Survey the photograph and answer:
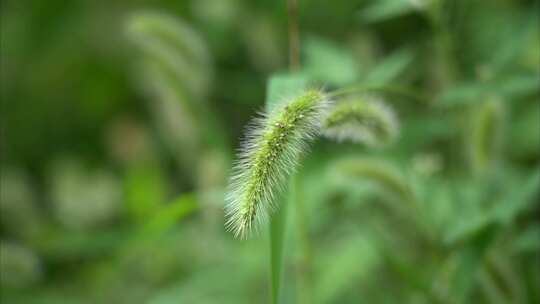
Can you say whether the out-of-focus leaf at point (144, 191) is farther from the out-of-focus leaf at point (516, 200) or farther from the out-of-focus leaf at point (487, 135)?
the out-of-focus leaf at point (516, 200)

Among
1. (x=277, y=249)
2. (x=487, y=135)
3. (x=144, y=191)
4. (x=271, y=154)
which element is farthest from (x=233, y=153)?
(x=271, y=154)

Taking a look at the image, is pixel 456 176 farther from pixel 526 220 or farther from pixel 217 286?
pixel 217 286

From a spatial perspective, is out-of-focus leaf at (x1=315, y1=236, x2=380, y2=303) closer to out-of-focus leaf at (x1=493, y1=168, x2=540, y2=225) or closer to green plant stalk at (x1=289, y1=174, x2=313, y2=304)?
green plant stalk at (x1=289, y1=174, x2=313, y2=304)

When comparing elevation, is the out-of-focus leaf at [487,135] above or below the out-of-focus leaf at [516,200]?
above

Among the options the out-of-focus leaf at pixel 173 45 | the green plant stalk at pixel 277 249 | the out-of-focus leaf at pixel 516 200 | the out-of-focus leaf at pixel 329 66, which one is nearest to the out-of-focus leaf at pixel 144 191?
the out-of-focus leaf at pixel 173 45

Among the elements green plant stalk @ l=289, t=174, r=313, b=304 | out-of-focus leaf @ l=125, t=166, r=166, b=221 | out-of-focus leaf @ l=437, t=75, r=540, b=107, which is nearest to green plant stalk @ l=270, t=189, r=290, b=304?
green plant stalk @ l=289, t=174, r=313, b=304

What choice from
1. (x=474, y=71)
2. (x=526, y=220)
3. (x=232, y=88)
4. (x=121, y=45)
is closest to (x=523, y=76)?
(x=474, y=71)
